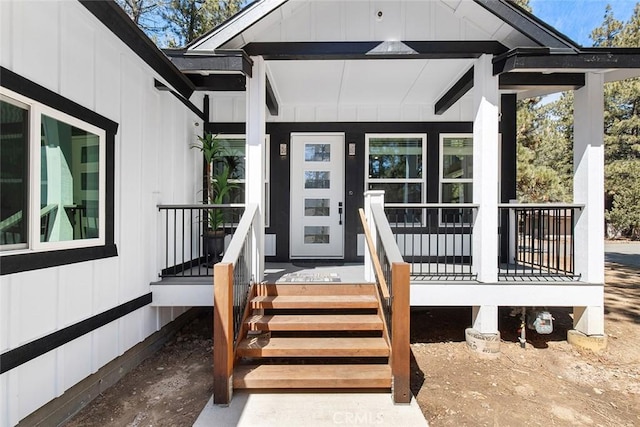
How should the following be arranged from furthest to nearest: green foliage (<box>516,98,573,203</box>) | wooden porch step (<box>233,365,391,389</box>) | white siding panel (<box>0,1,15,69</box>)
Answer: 1. green foliage (<box>516,98,573,203</box>)
2. wooden porch step (<box>233,365,391,389</box>)
3. white siding panel (<box>0,1,15,69</box>)

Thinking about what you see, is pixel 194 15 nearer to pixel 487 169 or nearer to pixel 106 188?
pixel 106 188

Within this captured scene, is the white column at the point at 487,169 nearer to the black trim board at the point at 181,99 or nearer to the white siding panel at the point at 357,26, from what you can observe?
the white siding panel at the point at 357,26

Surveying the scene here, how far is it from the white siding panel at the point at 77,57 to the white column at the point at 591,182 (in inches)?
211

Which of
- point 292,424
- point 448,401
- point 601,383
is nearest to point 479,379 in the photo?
point 448,401

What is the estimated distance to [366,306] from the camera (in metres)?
3.64

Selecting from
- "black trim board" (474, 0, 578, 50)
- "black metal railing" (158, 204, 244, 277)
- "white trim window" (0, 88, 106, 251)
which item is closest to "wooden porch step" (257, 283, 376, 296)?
"black metal railing" (158, 204, 244, 277)

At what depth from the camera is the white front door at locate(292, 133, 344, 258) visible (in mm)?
6164

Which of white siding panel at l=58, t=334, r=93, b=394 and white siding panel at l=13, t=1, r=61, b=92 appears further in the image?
white siding panel at l=58, t=334, r=93, b=394

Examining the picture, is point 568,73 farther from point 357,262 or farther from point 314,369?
point 314,369

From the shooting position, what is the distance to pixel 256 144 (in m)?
3.99

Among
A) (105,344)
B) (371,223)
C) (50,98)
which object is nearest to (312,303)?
(371,223)

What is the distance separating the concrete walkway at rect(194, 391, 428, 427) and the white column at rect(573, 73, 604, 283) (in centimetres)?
297

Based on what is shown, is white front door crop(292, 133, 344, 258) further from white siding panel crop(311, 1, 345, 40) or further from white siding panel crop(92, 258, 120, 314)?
white siding panel crop(92, 258, 120, 314)

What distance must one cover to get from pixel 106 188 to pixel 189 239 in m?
1.95
